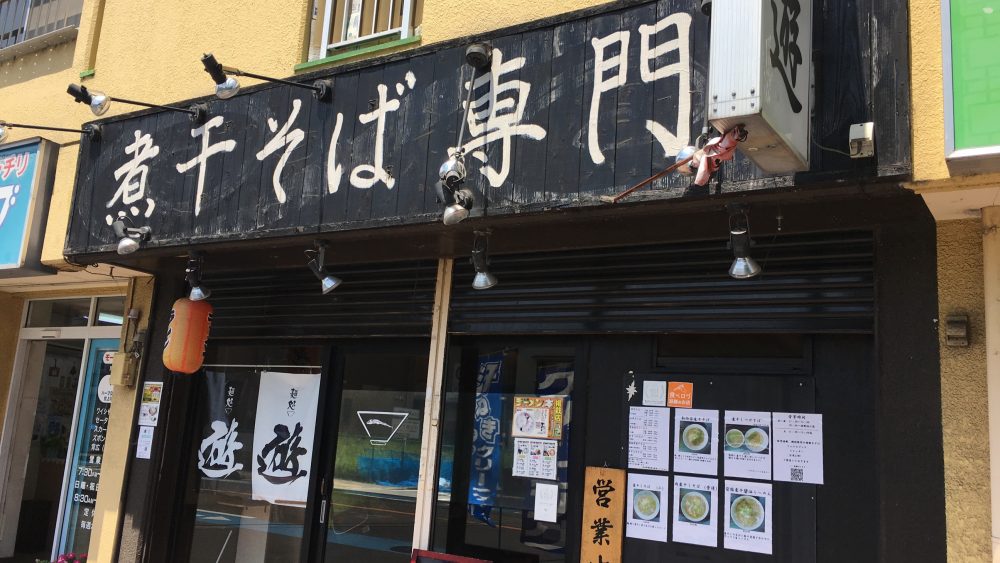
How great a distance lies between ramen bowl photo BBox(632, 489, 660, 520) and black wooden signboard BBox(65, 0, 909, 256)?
1.84m

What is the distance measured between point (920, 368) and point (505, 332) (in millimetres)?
2527

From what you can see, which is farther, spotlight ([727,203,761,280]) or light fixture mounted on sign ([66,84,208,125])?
light fixture mounted on sign ([66,84,208,125])

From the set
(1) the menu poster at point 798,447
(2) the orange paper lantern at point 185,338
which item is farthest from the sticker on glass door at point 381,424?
(1) the menu poster at point 798,447

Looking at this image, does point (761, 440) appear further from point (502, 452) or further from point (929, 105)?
point (929, 105)

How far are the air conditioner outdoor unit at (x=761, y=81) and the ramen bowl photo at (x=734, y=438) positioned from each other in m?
1.70

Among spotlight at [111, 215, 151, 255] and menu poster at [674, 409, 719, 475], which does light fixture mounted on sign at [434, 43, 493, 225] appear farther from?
spotlight at [111, 215, 151, 255]

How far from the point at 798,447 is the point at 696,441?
1.92 feet

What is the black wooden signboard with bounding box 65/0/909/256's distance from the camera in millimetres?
3932

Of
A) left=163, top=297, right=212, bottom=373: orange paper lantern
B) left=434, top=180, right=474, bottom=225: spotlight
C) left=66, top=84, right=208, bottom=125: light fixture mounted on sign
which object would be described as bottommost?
left=163, top=297, right=212, bottom=373: orange paper lantern

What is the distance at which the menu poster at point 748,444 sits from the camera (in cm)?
456

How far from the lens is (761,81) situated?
10.8 feet

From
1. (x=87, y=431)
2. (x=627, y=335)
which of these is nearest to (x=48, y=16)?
(x=87, y=431)

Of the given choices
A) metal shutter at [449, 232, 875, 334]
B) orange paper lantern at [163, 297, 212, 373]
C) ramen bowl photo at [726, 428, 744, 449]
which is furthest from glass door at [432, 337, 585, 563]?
orange paper lantern at [163, 297, 212, 373]

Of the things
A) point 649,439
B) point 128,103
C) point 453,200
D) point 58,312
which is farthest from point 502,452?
point 58,312
